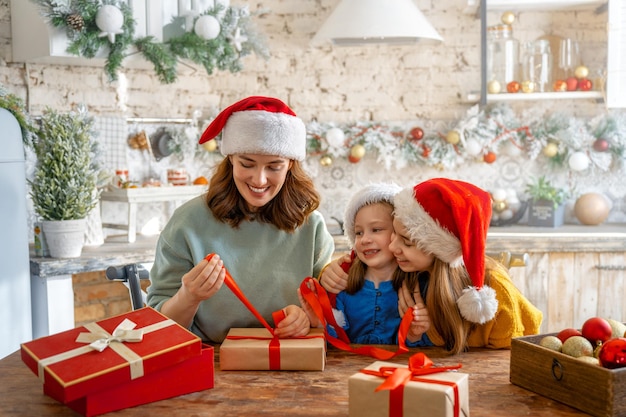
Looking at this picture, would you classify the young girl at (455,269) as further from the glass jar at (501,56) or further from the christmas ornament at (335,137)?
the glass jar at (501,56)

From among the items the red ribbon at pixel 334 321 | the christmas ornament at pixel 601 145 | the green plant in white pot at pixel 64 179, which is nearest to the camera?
the red ribbon at pixel 334 321

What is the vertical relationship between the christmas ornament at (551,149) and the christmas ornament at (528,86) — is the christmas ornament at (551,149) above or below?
below

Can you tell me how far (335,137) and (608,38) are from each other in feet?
5.33

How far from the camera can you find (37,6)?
3.27 m

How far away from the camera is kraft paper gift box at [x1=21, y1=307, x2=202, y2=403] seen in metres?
1.38

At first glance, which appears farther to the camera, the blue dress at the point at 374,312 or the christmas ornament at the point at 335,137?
the christmas ornament at the point at 335,137

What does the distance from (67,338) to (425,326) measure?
2.92ft

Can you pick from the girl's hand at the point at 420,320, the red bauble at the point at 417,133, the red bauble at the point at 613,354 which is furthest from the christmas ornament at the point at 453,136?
the red bauble at the point at 613,354

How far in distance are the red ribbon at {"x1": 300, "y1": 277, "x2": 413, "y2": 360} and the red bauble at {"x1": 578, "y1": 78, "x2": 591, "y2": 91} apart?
2.69 m

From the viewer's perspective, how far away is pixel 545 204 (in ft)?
13.0

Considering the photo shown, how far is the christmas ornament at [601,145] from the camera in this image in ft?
13.3

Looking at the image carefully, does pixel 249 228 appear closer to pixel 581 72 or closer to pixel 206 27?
pixel 206 27

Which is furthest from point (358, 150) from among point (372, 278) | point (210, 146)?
point (372, 278)

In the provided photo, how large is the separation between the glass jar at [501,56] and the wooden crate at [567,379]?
2758 millimetres
